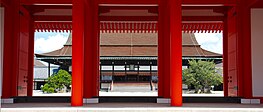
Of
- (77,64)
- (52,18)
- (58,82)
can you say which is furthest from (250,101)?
(58,82)

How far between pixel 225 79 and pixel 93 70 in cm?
400

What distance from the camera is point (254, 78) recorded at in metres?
8.73

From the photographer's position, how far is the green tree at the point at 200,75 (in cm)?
2245

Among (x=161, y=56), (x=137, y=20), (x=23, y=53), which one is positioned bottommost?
(x=161, y=56)

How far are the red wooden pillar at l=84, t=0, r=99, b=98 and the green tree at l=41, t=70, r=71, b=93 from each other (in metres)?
14.0

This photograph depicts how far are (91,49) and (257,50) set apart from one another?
13.6 ft

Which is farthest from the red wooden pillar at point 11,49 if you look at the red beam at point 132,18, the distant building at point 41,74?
the distant building at point 41,74

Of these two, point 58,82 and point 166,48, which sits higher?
point 166,48

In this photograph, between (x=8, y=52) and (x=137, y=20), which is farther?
(x=137, y=20)

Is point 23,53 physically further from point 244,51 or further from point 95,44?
point 244,51

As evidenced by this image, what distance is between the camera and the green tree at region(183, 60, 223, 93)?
22.5 metres

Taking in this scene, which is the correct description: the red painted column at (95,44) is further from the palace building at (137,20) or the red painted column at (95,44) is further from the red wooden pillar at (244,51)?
the red wooden pillar at (244,51)

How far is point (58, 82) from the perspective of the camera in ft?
76.7

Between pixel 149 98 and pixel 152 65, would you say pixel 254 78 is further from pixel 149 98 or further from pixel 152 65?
pixel 152 65
